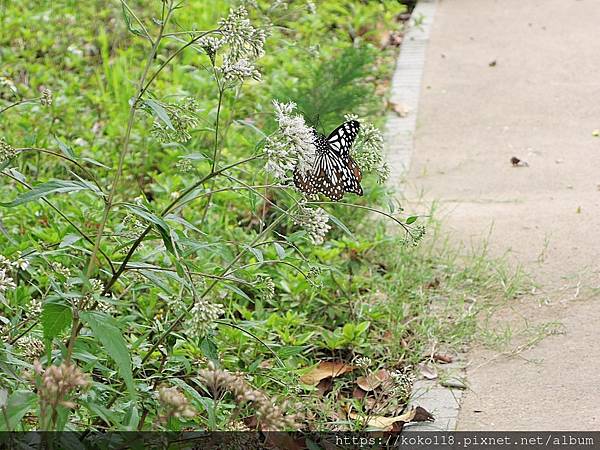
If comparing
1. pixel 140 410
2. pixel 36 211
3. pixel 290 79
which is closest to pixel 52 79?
pixel 290 79

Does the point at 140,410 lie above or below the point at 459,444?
above

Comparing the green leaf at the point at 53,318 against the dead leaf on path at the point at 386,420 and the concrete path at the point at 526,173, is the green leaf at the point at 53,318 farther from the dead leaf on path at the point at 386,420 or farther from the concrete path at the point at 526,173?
the concrete path at the point at 526,173

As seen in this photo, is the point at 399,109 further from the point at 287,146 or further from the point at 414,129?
the point at 287,146

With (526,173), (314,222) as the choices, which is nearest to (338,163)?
(314,222)

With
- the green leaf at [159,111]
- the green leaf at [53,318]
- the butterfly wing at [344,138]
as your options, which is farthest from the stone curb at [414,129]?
the green leaf at [159,111]

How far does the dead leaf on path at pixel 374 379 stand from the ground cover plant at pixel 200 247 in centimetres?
3

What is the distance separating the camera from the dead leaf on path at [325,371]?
3756 millimetres

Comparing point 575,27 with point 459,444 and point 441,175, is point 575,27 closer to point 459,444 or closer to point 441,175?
point 441,175

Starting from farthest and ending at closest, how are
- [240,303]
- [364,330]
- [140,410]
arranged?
[240,303] → [364,330] → [140,410]

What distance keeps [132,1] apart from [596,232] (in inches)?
190

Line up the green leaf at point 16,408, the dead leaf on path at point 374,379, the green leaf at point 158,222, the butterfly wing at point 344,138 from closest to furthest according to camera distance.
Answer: the green leaf at point 16,408, the green leaf at point 158,222, the butterfly wing at point 344,138, the dead leaf on path at point 374,379

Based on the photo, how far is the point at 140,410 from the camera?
2910 millimetres

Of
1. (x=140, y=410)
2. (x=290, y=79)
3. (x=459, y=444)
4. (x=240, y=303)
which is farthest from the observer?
(x=290, y=79)

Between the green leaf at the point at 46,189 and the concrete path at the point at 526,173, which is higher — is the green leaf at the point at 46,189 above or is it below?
above
